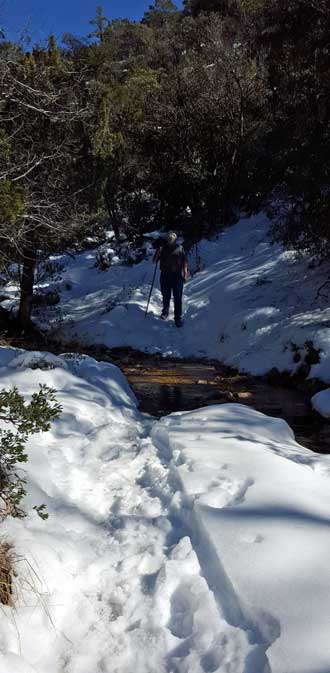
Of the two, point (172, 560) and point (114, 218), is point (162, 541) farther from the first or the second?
point (114, 218)

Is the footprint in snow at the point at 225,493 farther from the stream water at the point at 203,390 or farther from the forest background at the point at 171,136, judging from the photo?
the forest background at the point at 171,136

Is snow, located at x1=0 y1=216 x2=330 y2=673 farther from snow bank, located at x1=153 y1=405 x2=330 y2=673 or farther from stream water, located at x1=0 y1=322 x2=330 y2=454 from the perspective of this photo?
stream water, located at x1=0 y1=322 x2=330 y2=454

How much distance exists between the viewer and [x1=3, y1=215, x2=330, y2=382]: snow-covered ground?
9445mm

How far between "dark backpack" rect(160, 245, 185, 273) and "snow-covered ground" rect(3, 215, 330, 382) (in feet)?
4.77

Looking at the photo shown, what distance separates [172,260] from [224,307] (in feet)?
5.96

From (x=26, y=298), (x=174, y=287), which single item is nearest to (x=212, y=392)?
(x=174, y=287)

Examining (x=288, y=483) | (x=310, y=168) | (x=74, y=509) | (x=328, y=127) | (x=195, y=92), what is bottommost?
(x=288, y=483)

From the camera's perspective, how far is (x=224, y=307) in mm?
12266

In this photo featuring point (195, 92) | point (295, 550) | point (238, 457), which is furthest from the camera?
point (195, 92)

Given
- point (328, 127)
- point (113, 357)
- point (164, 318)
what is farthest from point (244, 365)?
point (328, 127)

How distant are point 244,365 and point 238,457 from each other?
5.31 meters

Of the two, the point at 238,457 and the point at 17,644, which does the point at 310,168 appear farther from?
the point at 17,644

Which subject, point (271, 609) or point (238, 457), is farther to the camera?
point (238, 457)

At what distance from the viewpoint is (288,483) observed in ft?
11.7
